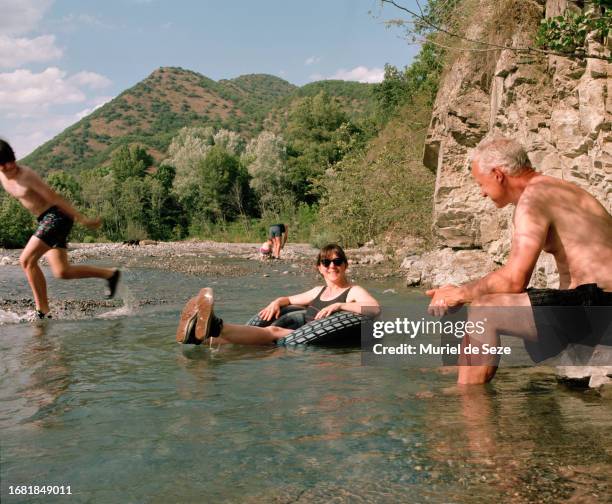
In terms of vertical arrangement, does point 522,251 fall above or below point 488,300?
above

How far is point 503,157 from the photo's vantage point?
3680mm

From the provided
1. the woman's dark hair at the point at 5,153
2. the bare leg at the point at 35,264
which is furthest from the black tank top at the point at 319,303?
the woman's dark hair at the point at 5,153

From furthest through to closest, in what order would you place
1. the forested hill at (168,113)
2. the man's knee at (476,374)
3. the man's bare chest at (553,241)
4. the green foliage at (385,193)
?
1. the forested hill at (168,113)
2. the green foliage at (385,193)
3. the man's knee at (476,374)
4. the man's bare chest at (553,241)

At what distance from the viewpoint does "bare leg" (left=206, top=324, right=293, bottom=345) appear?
6.16 meters

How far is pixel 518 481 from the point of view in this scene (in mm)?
2779

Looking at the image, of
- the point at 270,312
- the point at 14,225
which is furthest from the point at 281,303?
the point at 14,225

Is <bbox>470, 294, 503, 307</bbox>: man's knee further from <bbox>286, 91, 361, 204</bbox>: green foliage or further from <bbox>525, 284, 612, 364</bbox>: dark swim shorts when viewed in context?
<bbox>286, 91, 361, 204</bbox>: green foliage

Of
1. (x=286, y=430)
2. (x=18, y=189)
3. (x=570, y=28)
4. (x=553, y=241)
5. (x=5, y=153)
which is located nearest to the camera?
(x=553, y=241)

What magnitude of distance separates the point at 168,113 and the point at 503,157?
11581cm

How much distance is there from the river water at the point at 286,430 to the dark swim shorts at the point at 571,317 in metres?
0.47

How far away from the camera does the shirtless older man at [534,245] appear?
3.43 m

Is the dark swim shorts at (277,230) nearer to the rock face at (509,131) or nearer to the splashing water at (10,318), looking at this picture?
the rock face at (509,131)

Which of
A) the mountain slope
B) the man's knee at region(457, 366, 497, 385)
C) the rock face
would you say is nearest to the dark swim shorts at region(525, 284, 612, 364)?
the rock face

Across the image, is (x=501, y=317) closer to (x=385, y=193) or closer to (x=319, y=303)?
(x=319, y=303)
